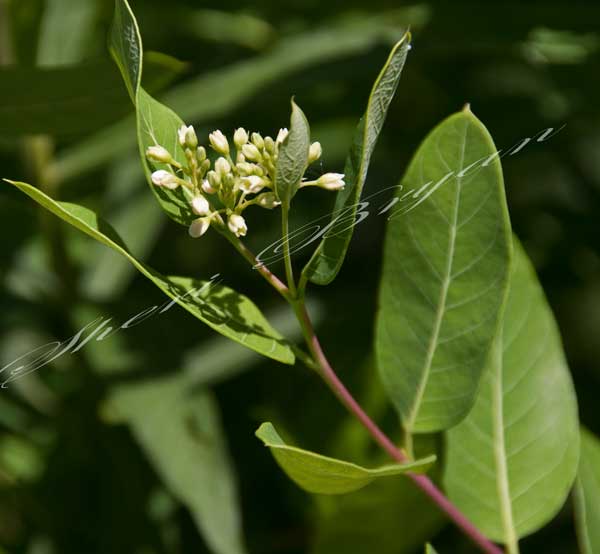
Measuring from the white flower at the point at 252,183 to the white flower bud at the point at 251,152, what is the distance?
0.02 metres

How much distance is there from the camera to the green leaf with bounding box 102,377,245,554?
1.38m

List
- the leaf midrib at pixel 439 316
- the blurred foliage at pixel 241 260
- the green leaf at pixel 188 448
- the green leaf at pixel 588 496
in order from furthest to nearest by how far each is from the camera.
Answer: the blurred foliage at pixel 241 260
the green leaf at pixel 188 448
the green leaf at pixel 588 496
the leaf midrib at pixel 439 316

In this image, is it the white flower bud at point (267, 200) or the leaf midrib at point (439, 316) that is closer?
the white flower bud at point (267, 200)

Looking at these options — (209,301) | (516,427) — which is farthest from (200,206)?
(516,427)

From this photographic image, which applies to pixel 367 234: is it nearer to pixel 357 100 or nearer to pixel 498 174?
pixel 357 100

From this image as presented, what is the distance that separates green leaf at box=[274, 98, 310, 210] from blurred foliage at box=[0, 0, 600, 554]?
622 millimetres

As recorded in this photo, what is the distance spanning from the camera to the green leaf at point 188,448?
1.38 meters

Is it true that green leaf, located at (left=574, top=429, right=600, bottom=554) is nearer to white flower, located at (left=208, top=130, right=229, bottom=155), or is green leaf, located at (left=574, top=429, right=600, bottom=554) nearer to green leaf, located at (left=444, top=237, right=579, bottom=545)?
green leaf, located at (left=444, top=237, right=579, bottom=545)

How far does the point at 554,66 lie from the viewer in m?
1.89

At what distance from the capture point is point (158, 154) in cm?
85

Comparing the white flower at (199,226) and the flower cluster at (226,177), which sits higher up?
the flower cluster at (226,177)

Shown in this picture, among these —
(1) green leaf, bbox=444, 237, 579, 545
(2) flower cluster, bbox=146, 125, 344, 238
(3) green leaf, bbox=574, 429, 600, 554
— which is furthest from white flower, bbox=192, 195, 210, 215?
(3) green leaf, bbox=574, 429, 600, 554

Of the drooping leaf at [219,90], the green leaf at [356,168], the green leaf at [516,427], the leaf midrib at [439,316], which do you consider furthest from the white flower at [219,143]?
the drooping leaf at [219,90]

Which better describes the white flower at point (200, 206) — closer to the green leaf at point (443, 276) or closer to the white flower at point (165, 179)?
the white flower at point (165, 179)
